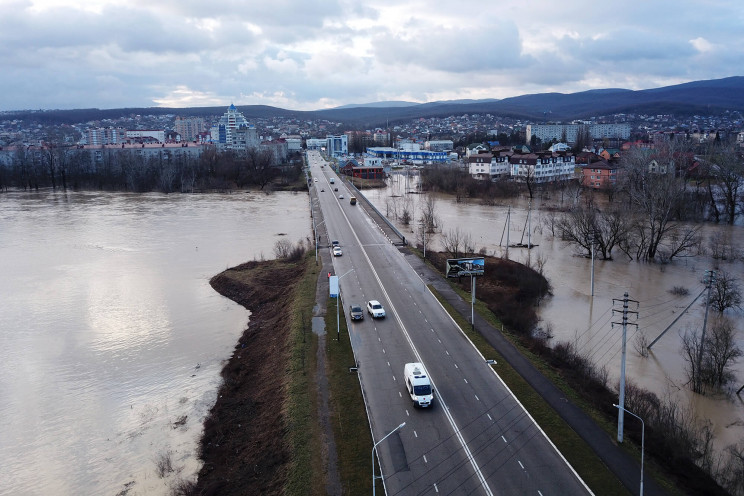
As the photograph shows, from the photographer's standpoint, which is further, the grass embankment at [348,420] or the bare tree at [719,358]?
the bare tree at [719,358]

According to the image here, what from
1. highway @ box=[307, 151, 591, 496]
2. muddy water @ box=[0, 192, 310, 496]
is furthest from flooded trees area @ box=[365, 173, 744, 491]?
muddy water @ box=[0, 192, 310, 496]

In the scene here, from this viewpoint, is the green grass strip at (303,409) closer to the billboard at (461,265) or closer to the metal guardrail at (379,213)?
the billboard at (461,265)

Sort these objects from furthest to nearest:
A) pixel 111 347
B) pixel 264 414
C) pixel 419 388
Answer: pixel 111 347 < pixel 264 414 < pixel 419 388

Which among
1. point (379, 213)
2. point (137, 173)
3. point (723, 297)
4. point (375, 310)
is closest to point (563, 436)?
point (375, 310)

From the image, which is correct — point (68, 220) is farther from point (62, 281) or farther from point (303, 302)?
point (303, 302)

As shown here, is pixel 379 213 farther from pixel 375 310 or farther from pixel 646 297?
pixel 375 310

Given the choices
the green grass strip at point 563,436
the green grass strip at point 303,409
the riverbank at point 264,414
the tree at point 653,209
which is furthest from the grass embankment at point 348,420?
Result: the tree at point 653,209

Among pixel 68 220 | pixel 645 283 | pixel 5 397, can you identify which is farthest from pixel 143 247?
pixel 645 283
